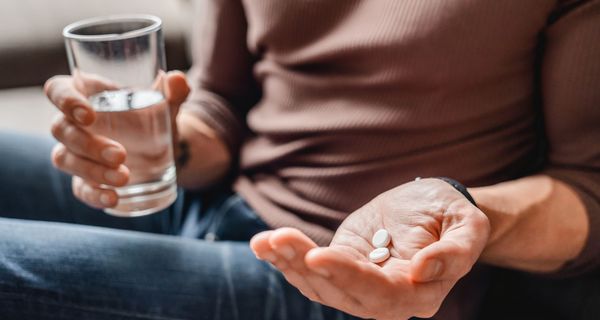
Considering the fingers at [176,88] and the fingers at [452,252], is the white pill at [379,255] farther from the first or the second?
the fingers at [176,88]

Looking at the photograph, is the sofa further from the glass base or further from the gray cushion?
the glass base

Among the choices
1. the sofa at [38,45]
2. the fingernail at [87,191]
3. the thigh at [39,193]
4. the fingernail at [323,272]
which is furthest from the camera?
the sofa at [38,45]

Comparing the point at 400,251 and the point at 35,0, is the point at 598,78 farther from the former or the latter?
the point at 35,0

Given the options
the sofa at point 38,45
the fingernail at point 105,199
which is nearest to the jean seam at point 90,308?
the fingernail at point 105,199

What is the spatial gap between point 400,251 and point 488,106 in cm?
23

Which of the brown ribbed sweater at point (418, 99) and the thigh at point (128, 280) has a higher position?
the brown ribbed sweater at point (418, 99)

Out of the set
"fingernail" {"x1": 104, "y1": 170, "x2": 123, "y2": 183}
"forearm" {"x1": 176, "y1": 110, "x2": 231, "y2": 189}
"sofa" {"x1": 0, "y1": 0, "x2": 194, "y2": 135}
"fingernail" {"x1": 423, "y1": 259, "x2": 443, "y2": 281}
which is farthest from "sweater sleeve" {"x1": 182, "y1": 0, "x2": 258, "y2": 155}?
"sofa" {"x1": 0, "y1": 0, "x2": 194, "y2": 135}

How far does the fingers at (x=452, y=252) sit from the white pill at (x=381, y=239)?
5 cm

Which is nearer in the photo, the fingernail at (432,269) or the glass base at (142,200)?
the fingernail at (432,269)

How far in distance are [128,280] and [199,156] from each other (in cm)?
25

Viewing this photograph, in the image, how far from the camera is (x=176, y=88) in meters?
0.79

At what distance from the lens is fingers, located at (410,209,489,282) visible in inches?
19.5

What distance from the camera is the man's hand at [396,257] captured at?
49 cm

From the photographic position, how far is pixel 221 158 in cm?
92
